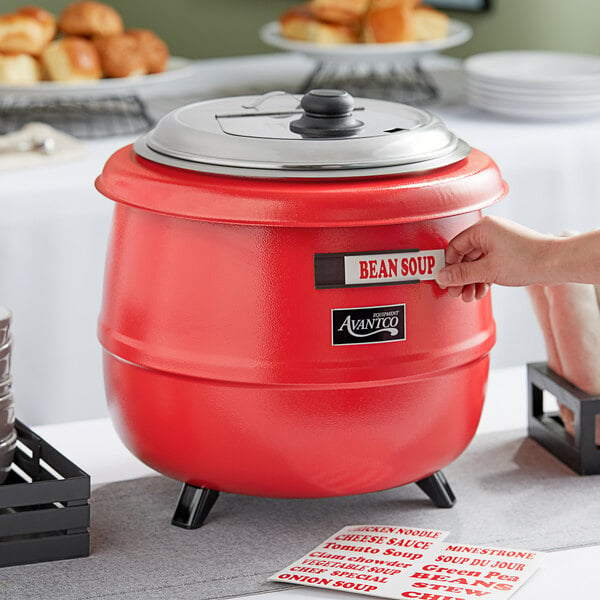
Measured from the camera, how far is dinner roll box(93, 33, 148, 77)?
207 cm

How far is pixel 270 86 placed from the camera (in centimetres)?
254

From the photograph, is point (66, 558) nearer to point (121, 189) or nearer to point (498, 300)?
point (121, 189)

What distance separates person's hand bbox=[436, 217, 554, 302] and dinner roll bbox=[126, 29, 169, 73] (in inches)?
53.4

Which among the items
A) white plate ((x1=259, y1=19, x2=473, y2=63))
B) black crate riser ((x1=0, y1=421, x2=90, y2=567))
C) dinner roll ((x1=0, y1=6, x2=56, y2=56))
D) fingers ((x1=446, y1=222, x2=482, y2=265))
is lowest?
black crate riser ((x1=0, y1=421, x2=90, y2=567))

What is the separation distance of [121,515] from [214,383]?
184 mm

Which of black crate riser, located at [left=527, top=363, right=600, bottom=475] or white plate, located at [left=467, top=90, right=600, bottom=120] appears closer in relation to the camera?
black crate riser, located at [left=527, top=363, right=600, bottom=475]

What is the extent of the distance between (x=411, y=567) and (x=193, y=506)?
202 millimetres

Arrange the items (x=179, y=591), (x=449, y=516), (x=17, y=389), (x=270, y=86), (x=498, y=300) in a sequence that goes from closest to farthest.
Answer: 1. (x=179, y=591)
2. (x=449, y=516)
3. (x=17, y=389)
4. (x=498, y=300)
5. (x=270, y=86)

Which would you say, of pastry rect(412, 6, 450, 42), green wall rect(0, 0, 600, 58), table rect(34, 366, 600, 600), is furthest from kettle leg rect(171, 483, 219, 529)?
green wall rect(0, 0, 600, 58)

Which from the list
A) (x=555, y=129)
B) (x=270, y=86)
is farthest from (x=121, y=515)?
(x=270, y=86)

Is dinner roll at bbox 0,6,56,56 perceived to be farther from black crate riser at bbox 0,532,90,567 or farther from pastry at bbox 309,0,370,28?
black crate riser at bbox 0,532,90,567

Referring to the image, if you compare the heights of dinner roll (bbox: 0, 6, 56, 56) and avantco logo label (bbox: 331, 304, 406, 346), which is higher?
dinner roll (bbox: 0, 6, 56, 56)

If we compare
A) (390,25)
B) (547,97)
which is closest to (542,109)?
(547,97)

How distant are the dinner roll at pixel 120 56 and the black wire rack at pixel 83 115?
0.05 metres
